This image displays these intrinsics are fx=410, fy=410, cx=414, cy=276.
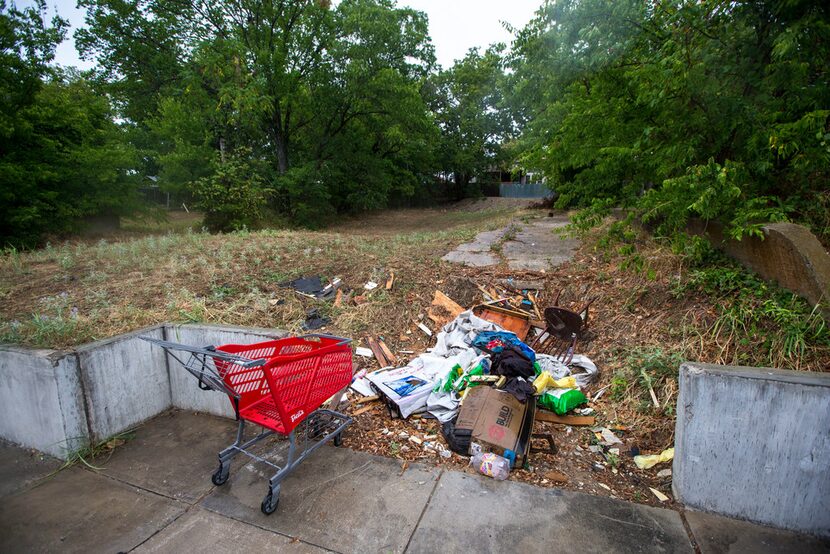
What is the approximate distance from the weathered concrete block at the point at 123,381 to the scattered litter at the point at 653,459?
3.73m

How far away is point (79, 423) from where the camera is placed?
2863mm

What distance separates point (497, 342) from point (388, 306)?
166 cm

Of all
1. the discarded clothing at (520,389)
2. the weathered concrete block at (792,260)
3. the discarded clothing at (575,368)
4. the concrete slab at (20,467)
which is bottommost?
the concrete slab at (20,467)

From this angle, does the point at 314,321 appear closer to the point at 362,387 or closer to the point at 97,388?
the point at 362,387

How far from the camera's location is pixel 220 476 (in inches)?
102

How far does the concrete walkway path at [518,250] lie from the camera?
6449 millimetres

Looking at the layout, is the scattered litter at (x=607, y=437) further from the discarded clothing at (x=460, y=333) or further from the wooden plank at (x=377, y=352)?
the wooden plank at (x=377, y=352)

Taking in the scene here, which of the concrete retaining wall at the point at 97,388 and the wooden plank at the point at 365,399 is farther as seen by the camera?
the wooden plank at the point at 365,399

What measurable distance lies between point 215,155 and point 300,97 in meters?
4.48

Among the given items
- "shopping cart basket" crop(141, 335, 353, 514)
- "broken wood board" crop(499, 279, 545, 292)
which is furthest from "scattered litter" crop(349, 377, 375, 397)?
"broken wood board" crop(499, 279, 545, 292)

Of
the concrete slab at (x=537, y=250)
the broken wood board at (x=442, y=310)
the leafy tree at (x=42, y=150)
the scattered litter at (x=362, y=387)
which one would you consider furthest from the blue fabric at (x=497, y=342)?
the leafy tree at (x=42, y=150)

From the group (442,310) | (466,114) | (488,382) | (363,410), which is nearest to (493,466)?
(488,382)

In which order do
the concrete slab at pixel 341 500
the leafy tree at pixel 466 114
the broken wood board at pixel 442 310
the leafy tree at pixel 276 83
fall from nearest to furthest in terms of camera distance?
1. the concrete slab at pixel 341 500
2. the broken wood board at pixel 442 310
3. the leafy tree at pixel 276 83
4. the leafy tree at pixel 466 114

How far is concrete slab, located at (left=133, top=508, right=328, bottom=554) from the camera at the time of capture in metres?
2.11
